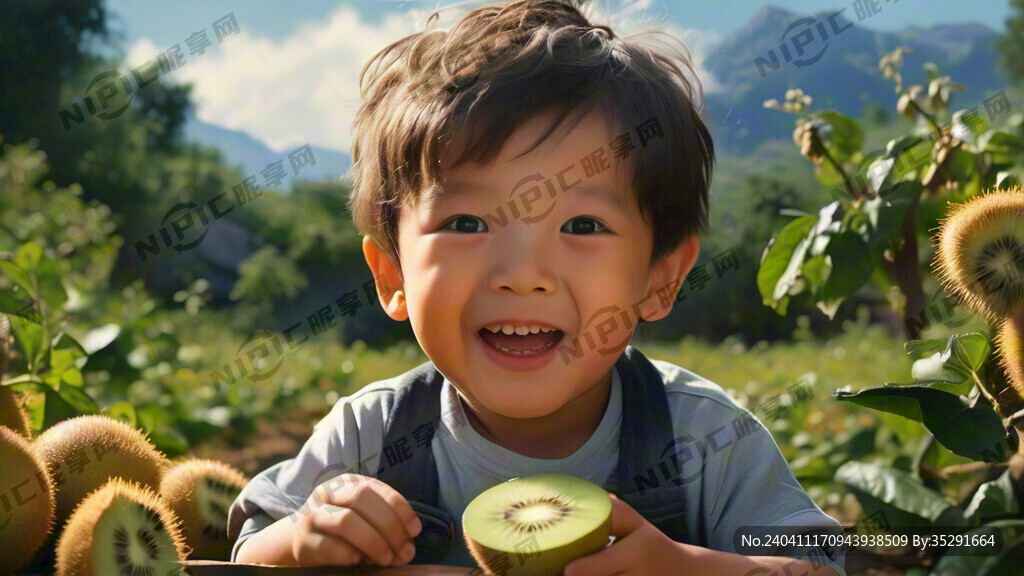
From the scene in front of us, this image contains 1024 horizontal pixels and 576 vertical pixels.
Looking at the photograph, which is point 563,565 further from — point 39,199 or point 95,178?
point 95,178

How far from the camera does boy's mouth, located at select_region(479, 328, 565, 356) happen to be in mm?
1147

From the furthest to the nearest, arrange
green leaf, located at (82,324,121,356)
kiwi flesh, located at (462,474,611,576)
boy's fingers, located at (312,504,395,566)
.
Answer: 1. green leaf, located at (82,324,121,356)
2. boy's fingers, located at (312,504,395,566)
3. kiwi flesh, located at (462,474,611,576)

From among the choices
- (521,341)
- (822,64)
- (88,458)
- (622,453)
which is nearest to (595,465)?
(622,453)

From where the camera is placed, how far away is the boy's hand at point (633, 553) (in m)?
0.90

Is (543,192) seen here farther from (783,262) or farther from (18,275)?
(18,275)

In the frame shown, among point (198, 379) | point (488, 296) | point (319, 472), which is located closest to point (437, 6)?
point (488, 296)

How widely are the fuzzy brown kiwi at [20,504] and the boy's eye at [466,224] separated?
598 mm

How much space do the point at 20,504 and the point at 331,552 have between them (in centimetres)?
40

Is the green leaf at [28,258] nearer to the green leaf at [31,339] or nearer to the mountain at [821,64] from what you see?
the green leaf at [31,339]

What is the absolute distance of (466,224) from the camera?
1.16 meters

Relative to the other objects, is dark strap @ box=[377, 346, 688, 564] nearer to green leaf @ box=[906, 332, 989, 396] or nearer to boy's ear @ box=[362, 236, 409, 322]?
boy's ear @ box=[362, 236, 409, 322]

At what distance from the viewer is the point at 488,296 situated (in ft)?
3.65

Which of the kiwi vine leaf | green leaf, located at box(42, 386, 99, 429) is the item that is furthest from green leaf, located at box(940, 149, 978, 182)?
green leaf, located at box(42, 386, 99, 429)

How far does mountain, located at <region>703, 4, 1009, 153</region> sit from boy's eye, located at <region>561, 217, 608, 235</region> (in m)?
0.42
